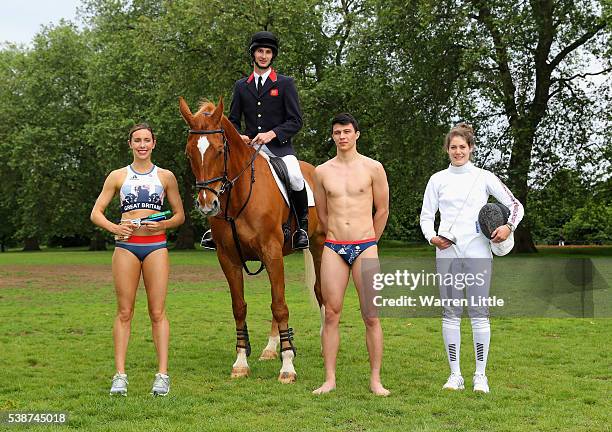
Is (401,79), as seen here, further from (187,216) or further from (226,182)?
(226,182)

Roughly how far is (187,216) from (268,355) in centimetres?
3461

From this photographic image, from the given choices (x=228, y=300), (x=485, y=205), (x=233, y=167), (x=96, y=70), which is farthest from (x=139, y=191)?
(x=96, y=70)

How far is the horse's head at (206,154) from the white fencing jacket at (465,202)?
2.04 m

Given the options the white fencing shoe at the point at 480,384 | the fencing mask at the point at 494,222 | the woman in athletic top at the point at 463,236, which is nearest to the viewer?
the fencing mask at the point at 494,222

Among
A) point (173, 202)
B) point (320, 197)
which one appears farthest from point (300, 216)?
point (173, 202)

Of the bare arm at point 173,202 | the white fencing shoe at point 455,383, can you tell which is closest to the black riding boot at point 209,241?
the bare arm at point 173,202

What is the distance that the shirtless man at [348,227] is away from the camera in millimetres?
6176

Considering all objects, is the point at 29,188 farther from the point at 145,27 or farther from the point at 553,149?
the point at 553,149

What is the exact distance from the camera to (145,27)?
3372 centimetres

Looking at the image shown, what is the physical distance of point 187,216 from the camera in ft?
138

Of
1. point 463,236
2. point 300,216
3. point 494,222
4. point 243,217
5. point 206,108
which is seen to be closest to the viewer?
point 494,222

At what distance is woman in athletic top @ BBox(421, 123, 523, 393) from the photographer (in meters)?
6.10

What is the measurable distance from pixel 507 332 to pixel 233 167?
18.9 feet

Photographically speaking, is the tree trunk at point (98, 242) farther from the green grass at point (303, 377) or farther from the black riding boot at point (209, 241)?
the black riding boot at point (209, 241)
